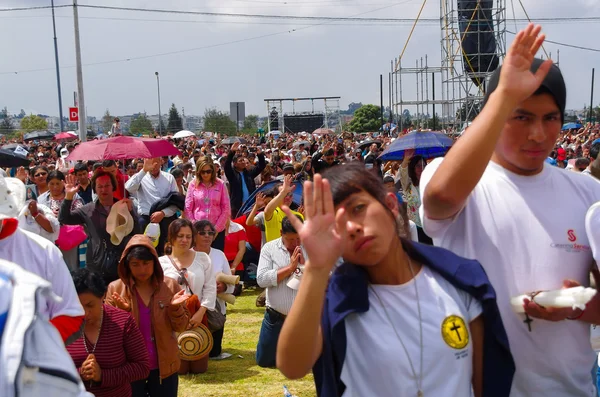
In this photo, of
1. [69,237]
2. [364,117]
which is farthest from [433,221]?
[364,117]

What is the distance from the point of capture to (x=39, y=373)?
184 cm

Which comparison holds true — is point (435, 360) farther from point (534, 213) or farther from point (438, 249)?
point (534, 213)

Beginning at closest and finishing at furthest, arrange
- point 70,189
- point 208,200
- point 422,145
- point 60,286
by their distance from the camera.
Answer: point 60,286
point 70,189
point 208,200
point 422,145

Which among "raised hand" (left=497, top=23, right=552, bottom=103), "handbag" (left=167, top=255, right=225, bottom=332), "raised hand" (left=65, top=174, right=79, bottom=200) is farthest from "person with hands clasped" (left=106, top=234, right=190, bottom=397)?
"raised hand" (left=497, top=23, right=552, bottom=103)

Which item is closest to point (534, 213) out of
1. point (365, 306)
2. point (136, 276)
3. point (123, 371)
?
point (365, 306)

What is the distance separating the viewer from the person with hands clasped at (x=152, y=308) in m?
5.49

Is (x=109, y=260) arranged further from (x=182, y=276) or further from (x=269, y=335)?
(x=269, y=335)

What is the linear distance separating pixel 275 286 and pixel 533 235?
4.93m

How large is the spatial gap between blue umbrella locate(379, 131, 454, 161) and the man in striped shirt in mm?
3632

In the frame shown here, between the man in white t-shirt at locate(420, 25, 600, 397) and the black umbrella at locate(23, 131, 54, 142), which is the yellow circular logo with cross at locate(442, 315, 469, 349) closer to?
the man in white t-shirt at locate(420, 25, 600, 397)

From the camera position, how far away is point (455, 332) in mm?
2258

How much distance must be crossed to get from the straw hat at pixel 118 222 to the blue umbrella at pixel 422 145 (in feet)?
14.0

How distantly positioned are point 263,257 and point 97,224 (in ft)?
6.48

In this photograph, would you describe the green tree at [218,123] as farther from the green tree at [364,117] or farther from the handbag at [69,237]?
the handbag at [69,237]
